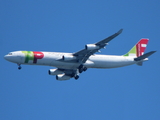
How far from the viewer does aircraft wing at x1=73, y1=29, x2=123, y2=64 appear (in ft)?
211

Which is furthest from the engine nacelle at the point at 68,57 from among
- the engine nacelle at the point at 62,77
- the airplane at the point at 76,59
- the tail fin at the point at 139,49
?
the tail fin at the point at 139,49

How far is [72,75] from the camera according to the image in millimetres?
74500

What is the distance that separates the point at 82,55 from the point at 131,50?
13167 millimetres

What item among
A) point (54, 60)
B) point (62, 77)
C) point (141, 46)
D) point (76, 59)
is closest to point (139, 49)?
point (141, 46)

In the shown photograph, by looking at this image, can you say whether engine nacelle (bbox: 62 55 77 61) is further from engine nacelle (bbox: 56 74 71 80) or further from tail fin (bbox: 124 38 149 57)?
tail fin (bbox: 124 38 149 57)

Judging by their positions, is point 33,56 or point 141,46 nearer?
point 33,56

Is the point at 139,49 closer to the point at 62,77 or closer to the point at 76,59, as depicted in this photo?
the point at 76,59

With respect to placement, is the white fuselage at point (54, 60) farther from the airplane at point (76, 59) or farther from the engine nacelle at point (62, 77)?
the engine nacelle at point (62, 77)

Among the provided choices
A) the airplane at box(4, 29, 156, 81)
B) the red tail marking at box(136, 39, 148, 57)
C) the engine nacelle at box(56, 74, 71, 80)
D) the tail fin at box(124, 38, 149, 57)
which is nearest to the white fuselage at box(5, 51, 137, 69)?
the airplane at box(4, 29, 156, 81)

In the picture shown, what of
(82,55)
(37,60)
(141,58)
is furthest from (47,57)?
(141,58)

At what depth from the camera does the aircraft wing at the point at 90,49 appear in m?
64.4

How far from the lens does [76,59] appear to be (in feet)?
225

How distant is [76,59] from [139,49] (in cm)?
1583

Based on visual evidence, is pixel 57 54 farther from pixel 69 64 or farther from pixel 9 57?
pixel 9 57
